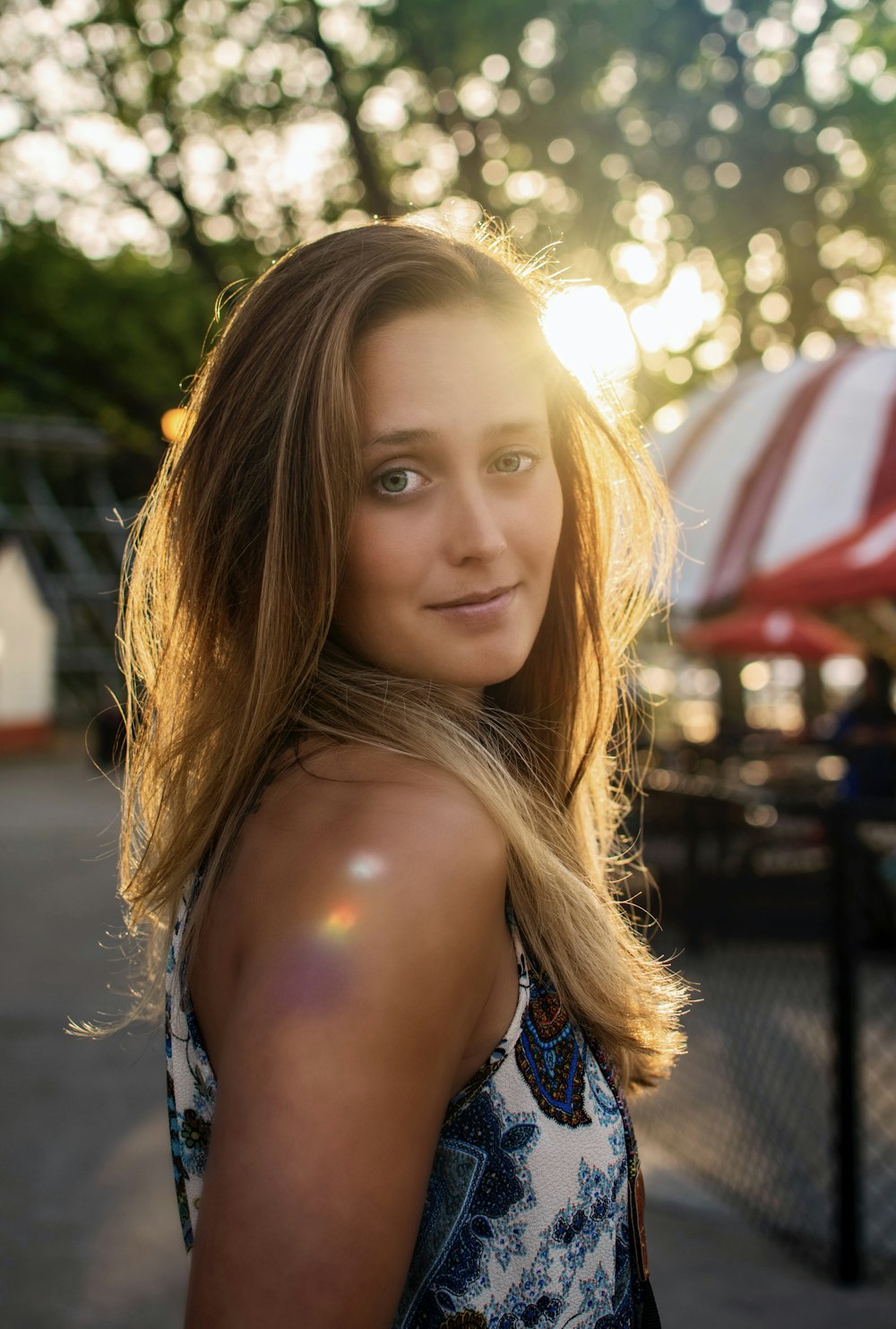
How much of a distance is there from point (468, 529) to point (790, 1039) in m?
3.88

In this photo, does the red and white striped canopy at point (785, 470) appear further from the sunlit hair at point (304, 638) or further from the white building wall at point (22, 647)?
the white building wall at point (22, 647)

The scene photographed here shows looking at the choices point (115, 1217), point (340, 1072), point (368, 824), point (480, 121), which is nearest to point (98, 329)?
point (480, 121)

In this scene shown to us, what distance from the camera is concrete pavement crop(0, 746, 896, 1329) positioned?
3.17 m

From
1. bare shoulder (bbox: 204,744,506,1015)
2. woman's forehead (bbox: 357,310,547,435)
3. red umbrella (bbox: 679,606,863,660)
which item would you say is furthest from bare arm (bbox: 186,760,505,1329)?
red umbrella (bbox: 679,606,863,660)

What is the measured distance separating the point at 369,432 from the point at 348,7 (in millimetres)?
12757

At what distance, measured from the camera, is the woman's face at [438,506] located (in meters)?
1.24

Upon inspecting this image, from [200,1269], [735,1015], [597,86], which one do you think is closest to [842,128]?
[597,86]

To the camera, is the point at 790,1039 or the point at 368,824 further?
the point at 790,1039

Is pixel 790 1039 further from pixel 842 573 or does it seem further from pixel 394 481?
pixel 394 481

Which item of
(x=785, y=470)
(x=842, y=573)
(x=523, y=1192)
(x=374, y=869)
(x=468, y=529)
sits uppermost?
(x=785, y=470)

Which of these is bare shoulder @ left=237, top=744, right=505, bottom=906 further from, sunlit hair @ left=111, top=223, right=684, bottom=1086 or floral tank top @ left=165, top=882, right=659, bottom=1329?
floral tank top @ left=165, top=882, right=659, bottom=1329

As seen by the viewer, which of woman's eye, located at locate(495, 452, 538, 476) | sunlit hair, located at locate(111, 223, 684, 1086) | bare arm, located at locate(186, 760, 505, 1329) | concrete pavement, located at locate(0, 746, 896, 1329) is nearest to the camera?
bare arm, located at locate(186, 760, 505, 1329)

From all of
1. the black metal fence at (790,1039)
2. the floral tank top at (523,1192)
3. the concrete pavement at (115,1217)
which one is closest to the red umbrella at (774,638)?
the black metal fence at (790,1039)

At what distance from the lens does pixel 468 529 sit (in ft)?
4.11
